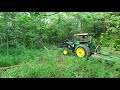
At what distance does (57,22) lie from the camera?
4418mm

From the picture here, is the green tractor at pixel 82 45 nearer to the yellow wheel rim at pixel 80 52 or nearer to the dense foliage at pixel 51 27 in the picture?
the yellow wheel rim at pixel 80 52

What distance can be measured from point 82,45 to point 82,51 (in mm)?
135

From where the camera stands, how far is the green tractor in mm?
4352

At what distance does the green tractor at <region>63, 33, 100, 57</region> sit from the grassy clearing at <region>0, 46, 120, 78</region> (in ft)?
0.46

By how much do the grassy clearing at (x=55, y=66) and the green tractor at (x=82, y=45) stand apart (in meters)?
0.14

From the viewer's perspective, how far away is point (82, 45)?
14.6 ft

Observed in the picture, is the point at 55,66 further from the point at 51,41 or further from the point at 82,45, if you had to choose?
the point at 82,45

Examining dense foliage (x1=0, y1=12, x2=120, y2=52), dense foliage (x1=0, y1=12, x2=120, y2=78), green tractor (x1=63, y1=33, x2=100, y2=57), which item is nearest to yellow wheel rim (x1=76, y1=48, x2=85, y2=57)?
green tractor (x1=63, y1=33, x2=100, y2=57)

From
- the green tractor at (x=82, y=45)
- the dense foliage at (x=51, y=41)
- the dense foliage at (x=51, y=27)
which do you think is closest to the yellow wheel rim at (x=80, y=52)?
the green tractor at (x=82, y=45)

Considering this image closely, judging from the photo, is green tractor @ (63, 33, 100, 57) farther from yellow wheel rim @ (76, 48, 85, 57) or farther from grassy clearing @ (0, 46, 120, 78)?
grassy clearing @ (0, 46, 120, 78)

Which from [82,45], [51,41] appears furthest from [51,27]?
[82,45]

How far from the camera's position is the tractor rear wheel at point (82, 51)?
4414 mm
